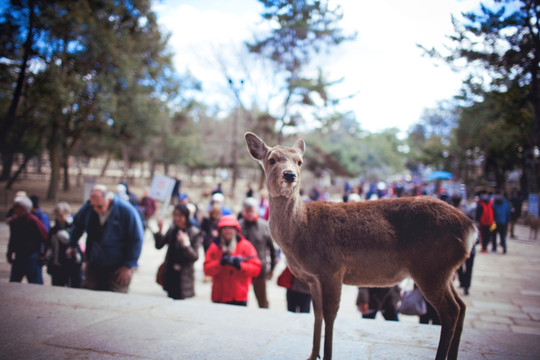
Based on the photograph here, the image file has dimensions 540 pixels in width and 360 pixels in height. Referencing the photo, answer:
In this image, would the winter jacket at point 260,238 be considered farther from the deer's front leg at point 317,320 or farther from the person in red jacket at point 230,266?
the deer's front leg at point 317,320

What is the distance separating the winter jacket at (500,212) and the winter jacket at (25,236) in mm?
7059

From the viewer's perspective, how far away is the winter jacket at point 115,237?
4.77 meters

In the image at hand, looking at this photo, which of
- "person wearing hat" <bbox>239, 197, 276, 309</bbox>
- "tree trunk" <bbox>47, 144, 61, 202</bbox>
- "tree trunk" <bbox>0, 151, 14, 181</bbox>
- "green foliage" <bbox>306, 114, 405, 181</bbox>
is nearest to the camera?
"person wearing hat" <bbox>239, 197, 276, 309</bbox>


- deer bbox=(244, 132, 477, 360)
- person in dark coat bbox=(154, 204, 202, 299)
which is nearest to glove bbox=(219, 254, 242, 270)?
person in dark coat bbox=(154, 204, 202, 299)

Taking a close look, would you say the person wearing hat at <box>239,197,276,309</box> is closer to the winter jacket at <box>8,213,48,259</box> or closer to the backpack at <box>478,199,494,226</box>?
the backpack at <box>478,199,494,226</box>

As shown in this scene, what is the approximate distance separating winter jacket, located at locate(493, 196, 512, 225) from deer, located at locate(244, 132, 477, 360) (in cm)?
284

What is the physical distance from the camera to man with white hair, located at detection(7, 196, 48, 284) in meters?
5.83

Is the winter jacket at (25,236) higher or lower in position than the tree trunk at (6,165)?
lower

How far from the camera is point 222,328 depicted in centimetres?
371

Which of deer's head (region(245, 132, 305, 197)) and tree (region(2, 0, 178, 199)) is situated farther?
tree (region(2, 0, 178, 199))

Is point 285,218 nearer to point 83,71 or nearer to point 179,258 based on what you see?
point 179,258

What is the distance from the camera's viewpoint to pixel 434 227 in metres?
2.50

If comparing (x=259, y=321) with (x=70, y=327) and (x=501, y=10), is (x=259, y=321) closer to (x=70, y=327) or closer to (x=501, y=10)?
(x=70, y=327)

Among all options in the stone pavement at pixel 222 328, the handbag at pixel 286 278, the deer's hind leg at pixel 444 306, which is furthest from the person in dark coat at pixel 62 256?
the deer's hind leg at pixel 444 306
